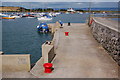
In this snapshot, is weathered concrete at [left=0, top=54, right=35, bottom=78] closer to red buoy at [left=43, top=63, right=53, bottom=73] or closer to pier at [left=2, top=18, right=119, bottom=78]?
pier at [left=2, top=18, right=119, bottom=78]

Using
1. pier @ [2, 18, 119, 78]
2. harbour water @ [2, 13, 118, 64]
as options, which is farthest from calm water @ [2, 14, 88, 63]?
pier @ [2, 18, 119, 78]

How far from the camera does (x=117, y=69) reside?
38.5 feet

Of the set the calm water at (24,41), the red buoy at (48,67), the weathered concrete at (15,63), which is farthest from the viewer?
the calm water at (24,41)

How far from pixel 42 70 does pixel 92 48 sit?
7.48 m

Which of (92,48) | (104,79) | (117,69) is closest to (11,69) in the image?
(104,79)

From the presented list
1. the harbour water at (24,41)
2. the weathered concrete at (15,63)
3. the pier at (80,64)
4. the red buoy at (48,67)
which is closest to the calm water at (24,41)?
the harbour water at (24,41)

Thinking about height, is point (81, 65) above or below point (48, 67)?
below

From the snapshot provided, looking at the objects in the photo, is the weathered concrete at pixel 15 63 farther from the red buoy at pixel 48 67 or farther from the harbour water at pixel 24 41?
the harbour water at pixel 24 41

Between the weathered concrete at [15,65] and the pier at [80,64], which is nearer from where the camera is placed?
the pier at [80,64]

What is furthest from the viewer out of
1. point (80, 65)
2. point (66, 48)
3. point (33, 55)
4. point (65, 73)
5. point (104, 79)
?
point (33, 55)

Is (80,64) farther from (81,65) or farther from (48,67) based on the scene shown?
(48,67)

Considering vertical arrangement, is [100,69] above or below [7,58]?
below

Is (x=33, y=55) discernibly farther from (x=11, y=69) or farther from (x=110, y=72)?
(x=110, y=72)

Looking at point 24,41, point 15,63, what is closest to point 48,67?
point 15,63
